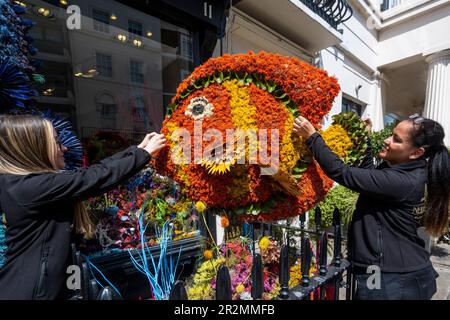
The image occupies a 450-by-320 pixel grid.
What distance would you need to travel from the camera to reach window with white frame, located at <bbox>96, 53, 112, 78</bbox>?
3.44 m

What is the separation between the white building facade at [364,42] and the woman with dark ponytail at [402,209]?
9.93 ft

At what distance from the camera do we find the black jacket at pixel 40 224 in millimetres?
1189

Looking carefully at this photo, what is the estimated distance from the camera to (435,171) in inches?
61.2

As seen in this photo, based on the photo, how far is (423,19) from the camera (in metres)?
7.27

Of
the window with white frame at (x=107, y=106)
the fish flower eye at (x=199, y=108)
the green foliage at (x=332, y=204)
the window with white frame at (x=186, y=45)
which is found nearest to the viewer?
the fish flower eye at (x=199, y=108)

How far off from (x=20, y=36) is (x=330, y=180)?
7.08 feet

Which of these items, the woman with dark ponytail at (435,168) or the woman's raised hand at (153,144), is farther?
the woman with dark ponytail at (435,168)

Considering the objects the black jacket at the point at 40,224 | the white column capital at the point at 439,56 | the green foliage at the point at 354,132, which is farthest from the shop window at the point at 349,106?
the black jacket at the point at 40,224

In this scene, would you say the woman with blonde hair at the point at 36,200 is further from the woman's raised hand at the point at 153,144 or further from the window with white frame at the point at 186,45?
the window with white frame at the point at 186,45

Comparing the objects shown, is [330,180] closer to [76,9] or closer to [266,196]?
[266,196]

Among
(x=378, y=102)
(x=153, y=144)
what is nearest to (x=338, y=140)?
(x=153, y=144)

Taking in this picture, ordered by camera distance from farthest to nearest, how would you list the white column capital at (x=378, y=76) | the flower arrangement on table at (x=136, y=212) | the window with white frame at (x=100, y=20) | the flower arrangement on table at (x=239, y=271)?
1. the white column capital at (x=378, y=76)
2. the window with white frame at (x=100, y=20)
3. the flower arrangement on table at (x=136, y=212)
4. the flower arrangement on table at (x=239, y=271)

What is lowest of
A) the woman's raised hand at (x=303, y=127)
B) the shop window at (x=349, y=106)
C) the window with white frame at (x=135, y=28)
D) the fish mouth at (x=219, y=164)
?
the fish mouth at (x=219, y=164)

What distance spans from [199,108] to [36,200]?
900 millimetres
